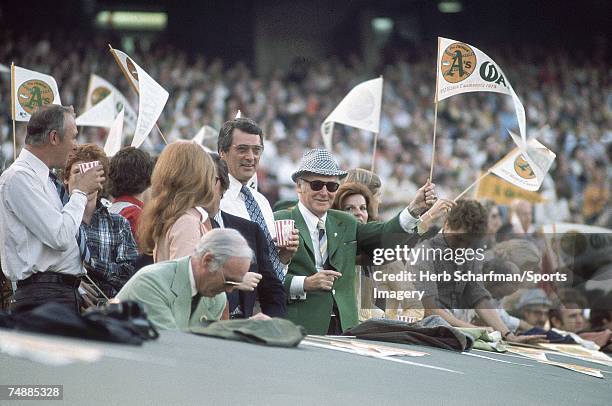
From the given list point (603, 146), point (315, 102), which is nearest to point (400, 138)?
point (315, 102)

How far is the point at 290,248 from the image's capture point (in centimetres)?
561

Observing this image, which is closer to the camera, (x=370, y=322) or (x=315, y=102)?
(x=370, y=322)

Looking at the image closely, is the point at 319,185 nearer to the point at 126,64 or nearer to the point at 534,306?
the point at 126,64

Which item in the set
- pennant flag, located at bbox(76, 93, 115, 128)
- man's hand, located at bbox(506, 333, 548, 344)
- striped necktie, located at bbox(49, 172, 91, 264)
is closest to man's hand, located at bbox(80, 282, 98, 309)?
striped necktie, located at bbox(49, 172, 91, 264)

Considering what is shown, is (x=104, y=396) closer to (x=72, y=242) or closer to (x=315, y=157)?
(x=72, y=242)

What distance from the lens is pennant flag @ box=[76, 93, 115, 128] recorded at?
9012 millimetres

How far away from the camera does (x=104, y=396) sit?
8.68 ft

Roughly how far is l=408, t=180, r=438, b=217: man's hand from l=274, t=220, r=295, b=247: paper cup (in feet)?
2.18

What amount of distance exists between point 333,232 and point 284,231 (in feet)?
1.88

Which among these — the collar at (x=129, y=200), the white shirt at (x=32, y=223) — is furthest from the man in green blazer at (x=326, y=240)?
the white shirt at (x=32, y=223)

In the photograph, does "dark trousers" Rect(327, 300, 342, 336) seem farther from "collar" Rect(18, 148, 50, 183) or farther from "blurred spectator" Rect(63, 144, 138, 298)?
"collar" Rect(18, 148, 50, 183)

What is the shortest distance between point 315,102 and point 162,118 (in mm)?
4151

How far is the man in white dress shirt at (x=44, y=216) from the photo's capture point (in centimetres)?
473

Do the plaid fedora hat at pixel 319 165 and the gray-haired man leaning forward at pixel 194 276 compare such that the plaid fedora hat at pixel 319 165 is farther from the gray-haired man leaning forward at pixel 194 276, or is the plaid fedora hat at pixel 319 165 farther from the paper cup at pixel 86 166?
the gray-haired man leaning forward at pixel 194 276
